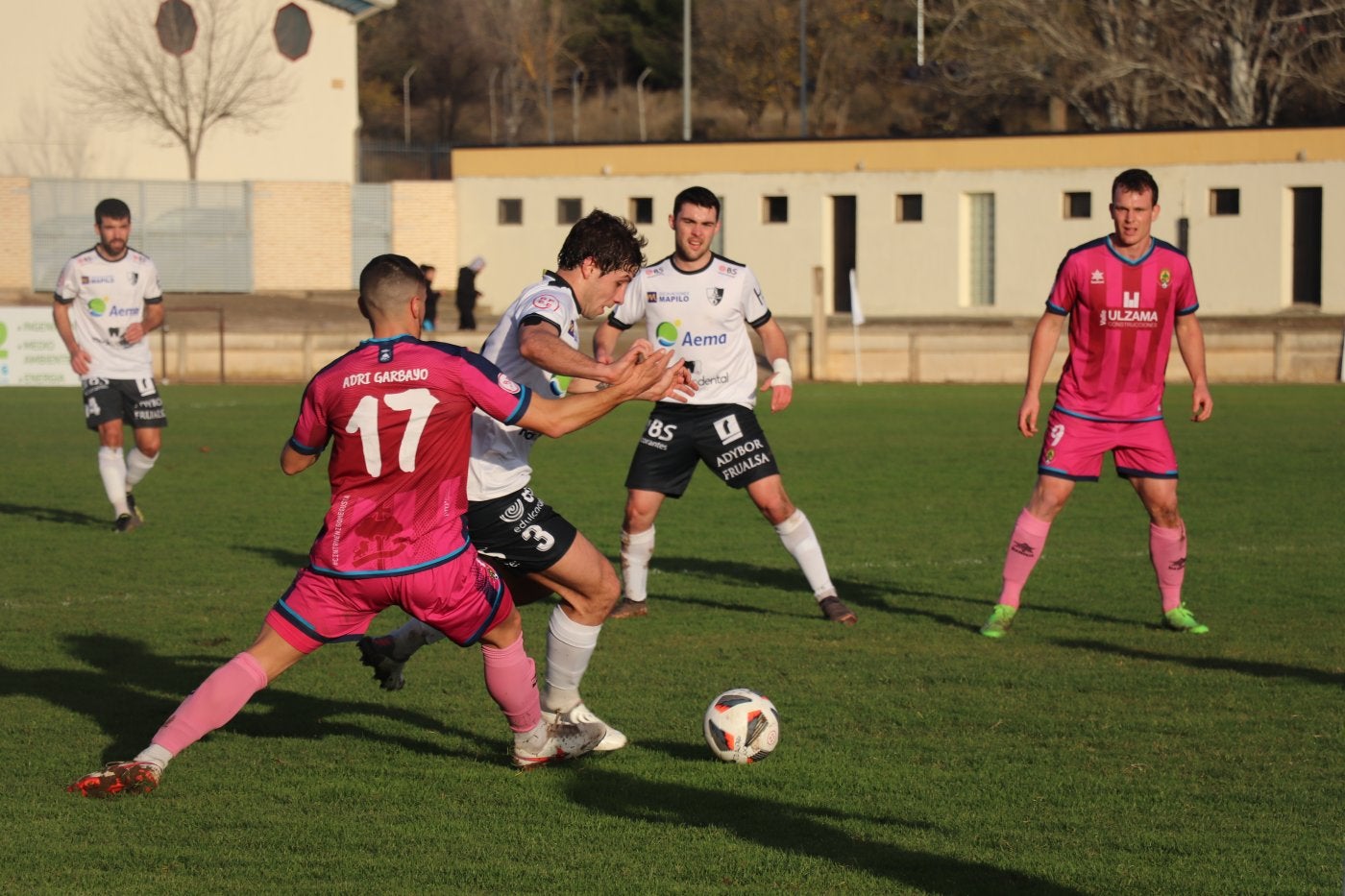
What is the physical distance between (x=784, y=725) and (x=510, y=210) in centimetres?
4317

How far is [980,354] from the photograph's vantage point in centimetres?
2761

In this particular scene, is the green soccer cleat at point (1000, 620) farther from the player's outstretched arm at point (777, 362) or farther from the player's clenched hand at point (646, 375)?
the player's clenched hand at point (646, 375)

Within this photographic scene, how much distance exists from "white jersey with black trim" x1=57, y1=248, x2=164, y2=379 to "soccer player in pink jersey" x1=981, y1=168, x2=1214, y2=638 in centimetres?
684

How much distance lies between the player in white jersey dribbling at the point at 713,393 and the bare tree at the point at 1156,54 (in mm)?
36936

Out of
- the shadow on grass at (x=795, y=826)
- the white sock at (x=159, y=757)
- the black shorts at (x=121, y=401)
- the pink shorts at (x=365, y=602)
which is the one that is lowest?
the shadow on grass at (x=795, y=826)

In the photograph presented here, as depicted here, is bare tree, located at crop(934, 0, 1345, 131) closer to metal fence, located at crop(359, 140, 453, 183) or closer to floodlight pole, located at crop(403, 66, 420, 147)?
metal fence, located at crop(359, 140, 453, 183)

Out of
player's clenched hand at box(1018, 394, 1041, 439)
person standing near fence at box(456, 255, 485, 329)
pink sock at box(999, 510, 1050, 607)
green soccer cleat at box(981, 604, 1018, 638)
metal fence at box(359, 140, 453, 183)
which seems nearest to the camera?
player's clenched hand at box(1018, 394, 1041, 439)

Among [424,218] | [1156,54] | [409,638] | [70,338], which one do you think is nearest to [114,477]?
[70,338]

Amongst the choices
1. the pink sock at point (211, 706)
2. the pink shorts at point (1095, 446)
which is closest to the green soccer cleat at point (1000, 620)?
the pink shorts at point (1095, 446)

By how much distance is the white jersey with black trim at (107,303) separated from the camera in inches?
475

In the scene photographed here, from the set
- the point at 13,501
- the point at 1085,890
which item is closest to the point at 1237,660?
the point at 1085,890

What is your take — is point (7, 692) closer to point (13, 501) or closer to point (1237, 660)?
point (1237, 660)

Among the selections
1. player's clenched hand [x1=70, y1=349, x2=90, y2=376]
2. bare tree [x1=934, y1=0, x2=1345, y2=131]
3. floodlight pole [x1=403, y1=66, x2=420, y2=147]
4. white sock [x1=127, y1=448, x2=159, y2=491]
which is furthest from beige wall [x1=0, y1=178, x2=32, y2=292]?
player's clenched hand [x1=70, y1=349, x2=90, y2=376]

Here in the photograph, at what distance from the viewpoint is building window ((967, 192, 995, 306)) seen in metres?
44.0
